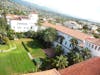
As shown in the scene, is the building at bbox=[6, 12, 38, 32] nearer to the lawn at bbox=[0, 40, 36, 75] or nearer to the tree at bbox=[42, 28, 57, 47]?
the tree at bbox=[42, 28, 57, 47]

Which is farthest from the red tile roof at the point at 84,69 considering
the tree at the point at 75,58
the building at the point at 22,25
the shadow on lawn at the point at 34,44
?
the building at the point at 22,25

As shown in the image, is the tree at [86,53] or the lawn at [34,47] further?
the lawn at [34,47]

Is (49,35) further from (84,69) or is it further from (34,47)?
(84,69)

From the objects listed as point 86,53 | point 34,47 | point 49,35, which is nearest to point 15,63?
point 34,47

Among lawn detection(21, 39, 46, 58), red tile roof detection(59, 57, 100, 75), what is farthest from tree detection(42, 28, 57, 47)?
red tile roof detection(59, 57, 100, 75)

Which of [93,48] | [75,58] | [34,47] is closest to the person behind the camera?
[75,58]

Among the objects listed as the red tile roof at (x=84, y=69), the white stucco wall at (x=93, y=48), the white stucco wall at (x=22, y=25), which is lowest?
the white stucco wall at (x=22, y=25)

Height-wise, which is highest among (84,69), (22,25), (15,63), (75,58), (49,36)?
Result: (84,69)

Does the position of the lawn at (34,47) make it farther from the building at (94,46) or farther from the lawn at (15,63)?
the building at (94,46)
